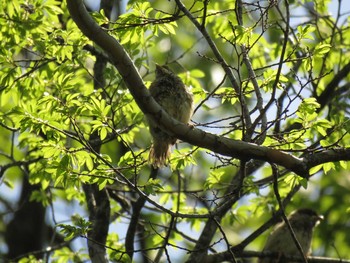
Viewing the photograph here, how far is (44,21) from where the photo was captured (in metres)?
7.29

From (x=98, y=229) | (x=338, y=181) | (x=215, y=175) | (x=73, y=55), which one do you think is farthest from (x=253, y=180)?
(x=338, y=181)

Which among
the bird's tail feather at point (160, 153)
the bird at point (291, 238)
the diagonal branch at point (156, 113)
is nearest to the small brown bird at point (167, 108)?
the bird's tail feather at point (160, 153)

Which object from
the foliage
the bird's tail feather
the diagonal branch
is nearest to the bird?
the foliage

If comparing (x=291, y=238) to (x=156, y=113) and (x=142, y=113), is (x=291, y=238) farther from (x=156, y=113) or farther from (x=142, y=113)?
(x=156, y=113)

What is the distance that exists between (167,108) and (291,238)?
Answer: 4.20 metres

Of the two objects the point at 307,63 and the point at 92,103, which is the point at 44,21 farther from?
the point at 307,63

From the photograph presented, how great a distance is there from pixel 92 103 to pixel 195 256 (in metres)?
2.64

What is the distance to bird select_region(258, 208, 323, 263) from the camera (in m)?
9.85

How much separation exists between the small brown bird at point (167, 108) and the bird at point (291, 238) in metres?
3.48

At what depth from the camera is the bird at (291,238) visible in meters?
9.85

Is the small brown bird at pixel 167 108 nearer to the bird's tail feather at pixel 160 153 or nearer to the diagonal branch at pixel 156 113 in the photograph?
the bird's tail feather at pixel 160 153

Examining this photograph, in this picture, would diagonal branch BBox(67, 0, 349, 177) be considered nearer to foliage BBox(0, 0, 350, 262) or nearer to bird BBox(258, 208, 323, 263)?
foliage BBox(0, 0, 350, 262)

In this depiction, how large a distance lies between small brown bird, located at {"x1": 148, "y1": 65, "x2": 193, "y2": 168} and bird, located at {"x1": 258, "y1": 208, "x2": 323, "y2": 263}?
3485 millimetres

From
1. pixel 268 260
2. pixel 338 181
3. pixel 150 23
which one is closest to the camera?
pixel 150 23
